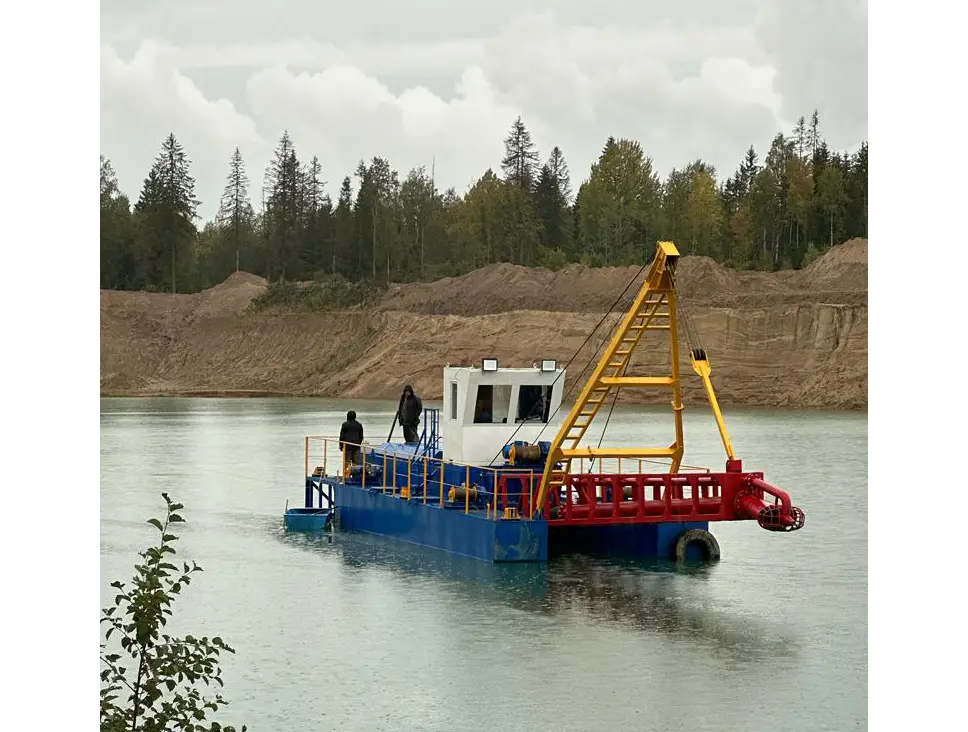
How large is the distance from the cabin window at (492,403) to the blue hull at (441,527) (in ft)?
5.37

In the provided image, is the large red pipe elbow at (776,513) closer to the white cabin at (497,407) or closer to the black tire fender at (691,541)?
the black tire fender at (691,541)

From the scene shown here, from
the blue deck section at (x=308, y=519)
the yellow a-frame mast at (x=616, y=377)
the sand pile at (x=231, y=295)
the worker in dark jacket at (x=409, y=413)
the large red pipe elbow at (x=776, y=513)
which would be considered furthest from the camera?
the sand pile at (x=231, y=295)

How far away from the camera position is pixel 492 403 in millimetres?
22766

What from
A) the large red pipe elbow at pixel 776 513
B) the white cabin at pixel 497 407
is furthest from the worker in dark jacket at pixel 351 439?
the large red pipe elbow at pixel 776 513

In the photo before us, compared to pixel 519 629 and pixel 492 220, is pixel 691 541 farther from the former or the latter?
pixel 492 220

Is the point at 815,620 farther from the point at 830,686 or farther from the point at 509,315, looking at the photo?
the point at 509,315

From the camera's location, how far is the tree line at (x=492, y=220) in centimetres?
9675

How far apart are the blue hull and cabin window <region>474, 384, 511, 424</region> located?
1637 mm

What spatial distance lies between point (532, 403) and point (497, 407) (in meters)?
0.56

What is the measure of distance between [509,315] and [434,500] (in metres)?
69.1

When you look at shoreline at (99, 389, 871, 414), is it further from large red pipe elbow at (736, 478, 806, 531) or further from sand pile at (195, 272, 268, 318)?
large red pipe elbow at (736, 478, 806, 531)
